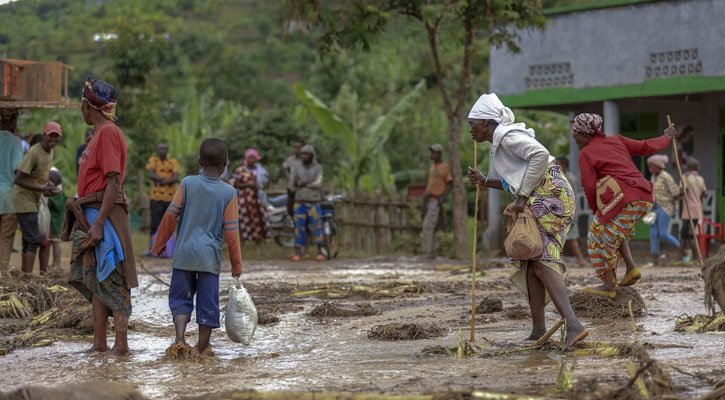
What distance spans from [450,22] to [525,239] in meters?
10.3

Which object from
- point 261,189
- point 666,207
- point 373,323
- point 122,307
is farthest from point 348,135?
point 122,307

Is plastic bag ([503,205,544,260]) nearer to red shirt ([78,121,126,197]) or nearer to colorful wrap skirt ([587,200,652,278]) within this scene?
colorful wrap skirt ([587,200,652,278])

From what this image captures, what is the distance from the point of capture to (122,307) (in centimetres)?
667

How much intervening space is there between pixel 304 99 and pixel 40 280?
12842 mm

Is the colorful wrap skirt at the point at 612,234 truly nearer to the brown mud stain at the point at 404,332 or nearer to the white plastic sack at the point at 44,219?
the brown mud stain at the point at 404,332

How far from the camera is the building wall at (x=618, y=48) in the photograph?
16.1 metres

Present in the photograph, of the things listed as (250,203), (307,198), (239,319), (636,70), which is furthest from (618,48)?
(239,319)

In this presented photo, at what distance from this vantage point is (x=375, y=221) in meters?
19.5

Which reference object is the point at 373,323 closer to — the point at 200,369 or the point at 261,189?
the point at 200,369

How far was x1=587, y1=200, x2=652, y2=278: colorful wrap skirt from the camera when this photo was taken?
8.18m

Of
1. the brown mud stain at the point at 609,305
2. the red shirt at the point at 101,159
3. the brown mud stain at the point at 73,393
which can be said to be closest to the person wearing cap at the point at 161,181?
the brown mud stain at the point at 609,305

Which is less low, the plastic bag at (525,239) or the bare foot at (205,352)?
the plastic bag at (525,239)

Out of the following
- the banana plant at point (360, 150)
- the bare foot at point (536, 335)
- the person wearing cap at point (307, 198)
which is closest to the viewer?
the bare foot at point (536, 335)

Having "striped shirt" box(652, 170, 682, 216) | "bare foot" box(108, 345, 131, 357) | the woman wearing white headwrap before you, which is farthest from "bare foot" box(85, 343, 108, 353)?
"striped shirt" box(652, 170, 682, 216)
